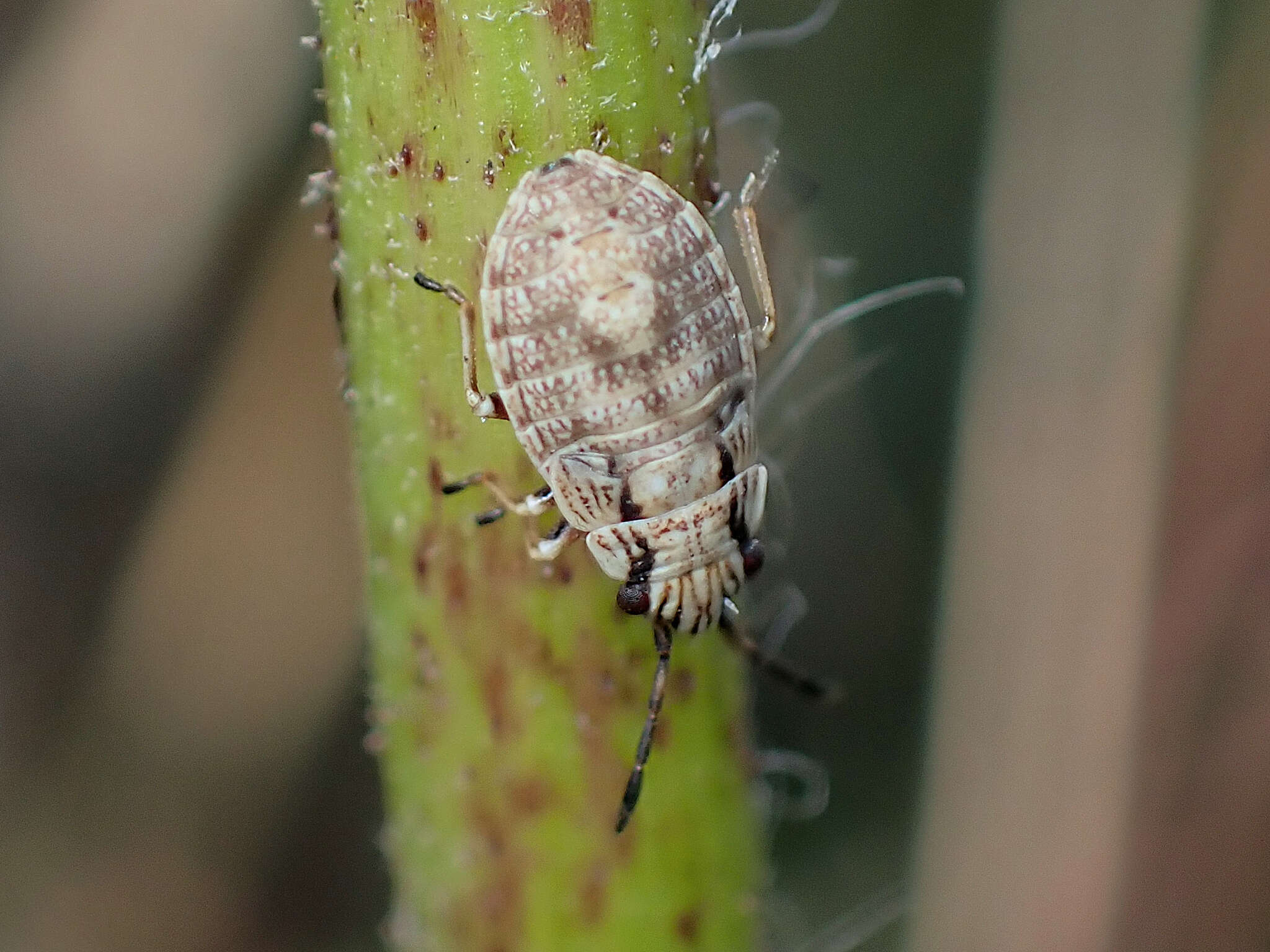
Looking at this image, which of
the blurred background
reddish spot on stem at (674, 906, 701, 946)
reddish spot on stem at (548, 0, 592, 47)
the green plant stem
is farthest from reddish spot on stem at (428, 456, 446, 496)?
the blurred background

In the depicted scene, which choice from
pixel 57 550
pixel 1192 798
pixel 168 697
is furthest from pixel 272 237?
pixel 1192 798

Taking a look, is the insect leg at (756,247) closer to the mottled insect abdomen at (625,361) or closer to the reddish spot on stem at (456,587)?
the mottled insect abdomen at (625,361)

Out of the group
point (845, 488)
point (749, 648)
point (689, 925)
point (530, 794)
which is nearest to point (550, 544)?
point (530, 794)

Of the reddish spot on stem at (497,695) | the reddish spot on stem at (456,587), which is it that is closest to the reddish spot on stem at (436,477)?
the reddish spot on stem at (456,587)

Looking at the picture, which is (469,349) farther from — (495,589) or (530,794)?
(530,794)

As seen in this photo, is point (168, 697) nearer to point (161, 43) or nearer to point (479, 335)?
point (161, 43)

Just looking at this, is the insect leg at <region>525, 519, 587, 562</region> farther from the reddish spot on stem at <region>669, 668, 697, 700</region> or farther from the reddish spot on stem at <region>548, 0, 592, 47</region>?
the reddish spot on stem at <region>548, 0, 592, 47</region>
